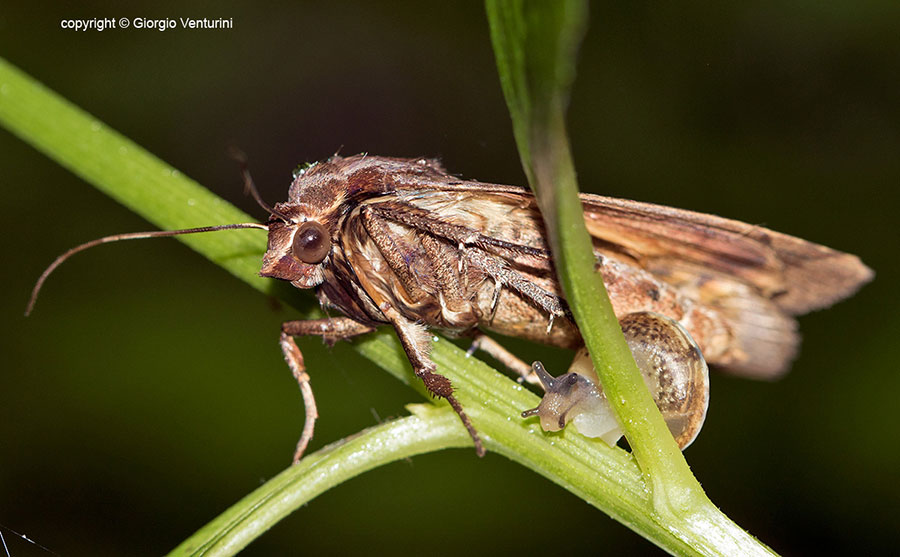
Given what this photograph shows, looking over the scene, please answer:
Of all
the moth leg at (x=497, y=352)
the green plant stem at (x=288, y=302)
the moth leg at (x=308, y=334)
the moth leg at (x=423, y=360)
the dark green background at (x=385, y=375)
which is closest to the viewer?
the green plant stem at (x=288, y=302)

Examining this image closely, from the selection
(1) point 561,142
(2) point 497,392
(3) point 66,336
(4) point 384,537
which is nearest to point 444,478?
(4) point 384,537

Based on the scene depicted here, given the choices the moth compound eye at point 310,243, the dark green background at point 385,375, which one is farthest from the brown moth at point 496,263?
the dark green background at point 385,375

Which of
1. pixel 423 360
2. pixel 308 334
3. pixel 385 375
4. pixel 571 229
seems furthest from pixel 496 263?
pixel 385 375

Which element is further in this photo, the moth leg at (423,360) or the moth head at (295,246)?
the moth head at (295,246)

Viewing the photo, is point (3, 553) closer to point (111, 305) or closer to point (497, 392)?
point (111, 305)

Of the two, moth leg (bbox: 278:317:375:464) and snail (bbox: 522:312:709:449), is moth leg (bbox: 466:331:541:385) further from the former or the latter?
snail (bbox: 522:312:709:449)

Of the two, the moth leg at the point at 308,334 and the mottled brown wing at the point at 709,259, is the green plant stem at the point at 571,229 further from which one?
the moth leg at the point at 308,334

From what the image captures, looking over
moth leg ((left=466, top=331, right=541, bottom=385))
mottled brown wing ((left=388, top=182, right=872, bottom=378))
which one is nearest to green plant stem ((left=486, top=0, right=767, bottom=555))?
mottled brown wing ((left=388, top=182, right=872, bottom=378))
